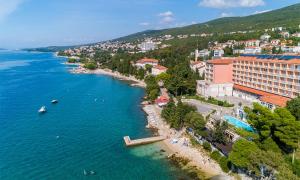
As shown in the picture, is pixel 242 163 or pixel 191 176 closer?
pixel 242 163

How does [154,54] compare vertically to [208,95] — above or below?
above

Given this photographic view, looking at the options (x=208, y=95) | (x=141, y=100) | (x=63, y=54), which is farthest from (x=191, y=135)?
(x=63, y=54)

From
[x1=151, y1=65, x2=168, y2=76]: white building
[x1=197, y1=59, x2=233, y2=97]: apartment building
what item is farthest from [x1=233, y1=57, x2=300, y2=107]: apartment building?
[x1=151, y1=65, x2=168, y2=76]: white building

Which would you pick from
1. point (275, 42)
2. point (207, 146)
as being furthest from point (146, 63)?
point (207, 146)

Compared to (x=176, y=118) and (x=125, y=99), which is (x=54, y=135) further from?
(x=125, y=99)

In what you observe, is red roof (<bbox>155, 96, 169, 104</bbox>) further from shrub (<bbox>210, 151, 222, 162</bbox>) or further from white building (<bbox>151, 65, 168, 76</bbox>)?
white building (<bbox>151, 65, 168, 76</bbox>)

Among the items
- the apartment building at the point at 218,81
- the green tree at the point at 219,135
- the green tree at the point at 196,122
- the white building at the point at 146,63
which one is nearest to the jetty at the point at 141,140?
the green tree at the point at 196,122

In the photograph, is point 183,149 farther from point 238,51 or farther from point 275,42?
point 275,42
